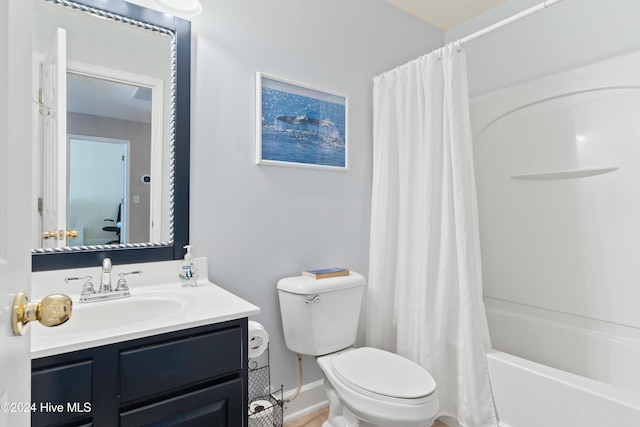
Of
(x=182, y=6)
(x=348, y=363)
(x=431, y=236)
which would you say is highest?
(x=182, y=6)

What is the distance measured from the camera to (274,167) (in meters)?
1.74

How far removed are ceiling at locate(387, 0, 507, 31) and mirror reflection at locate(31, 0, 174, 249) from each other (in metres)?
1.61

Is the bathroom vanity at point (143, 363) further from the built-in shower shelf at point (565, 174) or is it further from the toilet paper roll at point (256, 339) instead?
the built-in shower shelf at point (565, 174)

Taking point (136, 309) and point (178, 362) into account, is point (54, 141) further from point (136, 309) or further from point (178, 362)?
point (178, 362)

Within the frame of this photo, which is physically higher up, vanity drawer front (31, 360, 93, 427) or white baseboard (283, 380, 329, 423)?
vanity drawer front (31, 360, 93, 427)

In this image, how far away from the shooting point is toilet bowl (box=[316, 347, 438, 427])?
1.25 m

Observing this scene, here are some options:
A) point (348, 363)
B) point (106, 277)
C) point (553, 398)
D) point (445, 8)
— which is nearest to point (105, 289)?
point (106, 277)

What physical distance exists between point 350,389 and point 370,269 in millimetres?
784

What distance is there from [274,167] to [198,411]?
3.58 ft

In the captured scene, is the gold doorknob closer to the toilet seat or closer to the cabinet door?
the cabinet door

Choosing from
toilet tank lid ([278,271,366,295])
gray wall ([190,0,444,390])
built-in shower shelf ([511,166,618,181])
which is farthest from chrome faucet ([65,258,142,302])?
built-in shower shelf ([511,166,618,181])

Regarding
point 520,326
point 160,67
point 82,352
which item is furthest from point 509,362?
point 160,67

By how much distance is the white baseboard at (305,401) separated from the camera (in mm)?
1789

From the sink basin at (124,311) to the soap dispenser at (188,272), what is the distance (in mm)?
101
